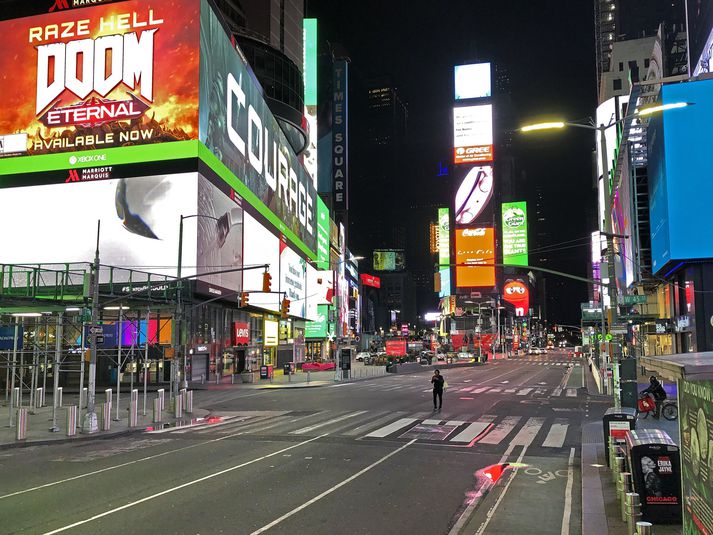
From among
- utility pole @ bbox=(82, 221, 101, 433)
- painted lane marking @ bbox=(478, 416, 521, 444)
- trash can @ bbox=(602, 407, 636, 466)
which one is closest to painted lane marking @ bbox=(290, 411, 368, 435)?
painted lane marking @ bbox=(478, 416, 521, 444)

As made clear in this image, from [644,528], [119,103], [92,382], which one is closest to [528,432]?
[644,528]

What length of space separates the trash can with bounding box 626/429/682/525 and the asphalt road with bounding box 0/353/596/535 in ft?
3.70

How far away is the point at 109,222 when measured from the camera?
45781 mm

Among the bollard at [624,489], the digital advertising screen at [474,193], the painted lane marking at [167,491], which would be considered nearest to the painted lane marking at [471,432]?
the painted lane marking at [167,491]

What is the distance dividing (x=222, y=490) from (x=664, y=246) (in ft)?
146

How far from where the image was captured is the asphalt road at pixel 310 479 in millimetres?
9070

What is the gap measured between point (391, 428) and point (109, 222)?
34266 millimetres

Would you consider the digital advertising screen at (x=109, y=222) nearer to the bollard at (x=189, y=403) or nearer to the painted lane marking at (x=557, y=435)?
the bollard at (x=189, y=403)

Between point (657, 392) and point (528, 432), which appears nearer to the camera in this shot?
point (528, 432)

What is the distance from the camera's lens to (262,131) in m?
61.6

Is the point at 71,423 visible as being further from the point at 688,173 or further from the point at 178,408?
the point at 688,173

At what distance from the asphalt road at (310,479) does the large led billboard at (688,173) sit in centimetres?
2765

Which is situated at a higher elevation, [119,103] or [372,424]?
[119,103]

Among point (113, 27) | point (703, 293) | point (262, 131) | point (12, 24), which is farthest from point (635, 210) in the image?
point (12, 24)
